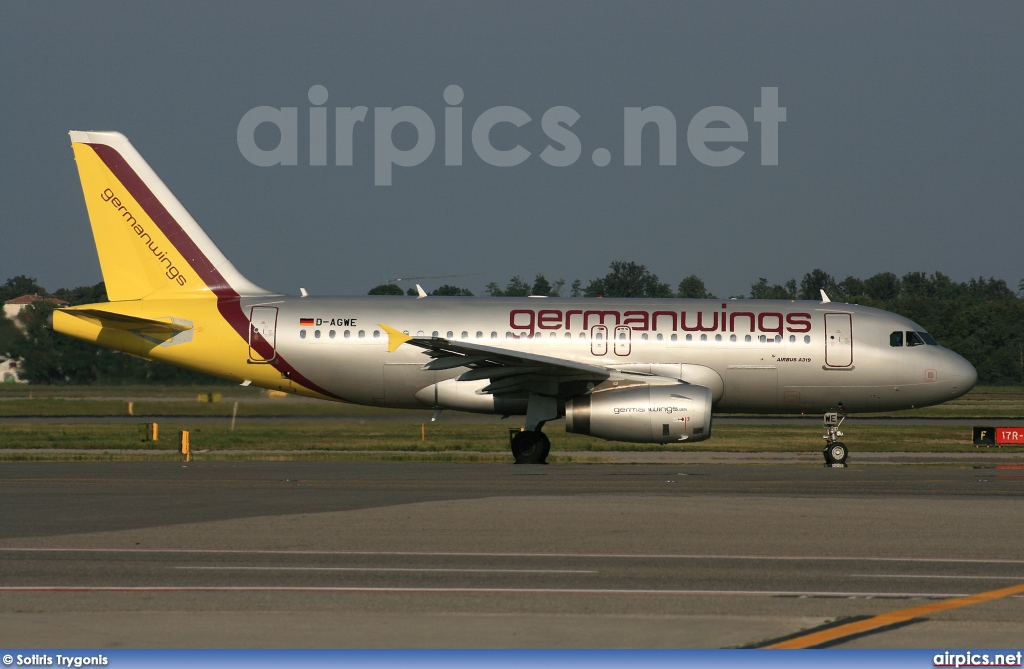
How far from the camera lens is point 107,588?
382 inches

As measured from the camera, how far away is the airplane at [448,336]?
86.2ft

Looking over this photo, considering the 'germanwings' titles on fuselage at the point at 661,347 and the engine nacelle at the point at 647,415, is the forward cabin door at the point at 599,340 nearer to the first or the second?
the 'germanwings' titles on fuselage at the point at 661,347

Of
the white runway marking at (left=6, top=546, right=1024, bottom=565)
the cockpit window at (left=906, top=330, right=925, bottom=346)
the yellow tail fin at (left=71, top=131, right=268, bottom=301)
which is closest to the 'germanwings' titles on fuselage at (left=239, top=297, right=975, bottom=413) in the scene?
the cockpit window at (left=906, top=330, right=925, bottom=346)

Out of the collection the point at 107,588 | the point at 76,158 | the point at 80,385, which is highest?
the point at 76,158

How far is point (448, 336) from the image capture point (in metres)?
26.5

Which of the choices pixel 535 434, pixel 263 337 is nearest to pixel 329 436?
pixel 263 337

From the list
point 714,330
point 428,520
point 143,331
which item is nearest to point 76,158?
point 143,331

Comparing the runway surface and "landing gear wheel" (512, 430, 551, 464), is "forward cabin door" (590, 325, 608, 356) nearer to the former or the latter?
"landing gear wheel" (512, 430, 551, 464)

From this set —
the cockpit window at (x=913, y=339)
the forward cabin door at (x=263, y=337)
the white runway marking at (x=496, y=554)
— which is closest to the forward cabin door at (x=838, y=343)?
the cockpit window at (x=913, y=339)

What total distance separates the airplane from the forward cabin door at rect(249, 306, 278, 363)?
3 centimetres

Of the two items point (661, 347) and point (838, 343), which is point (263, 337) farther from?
point (838, 343)

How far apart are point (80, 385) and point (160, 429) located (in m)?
17.5

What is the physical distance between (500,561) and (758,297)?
3626 inches

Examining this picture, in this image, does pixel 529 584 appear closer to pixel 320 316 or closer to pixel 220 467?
pixel 220 467
